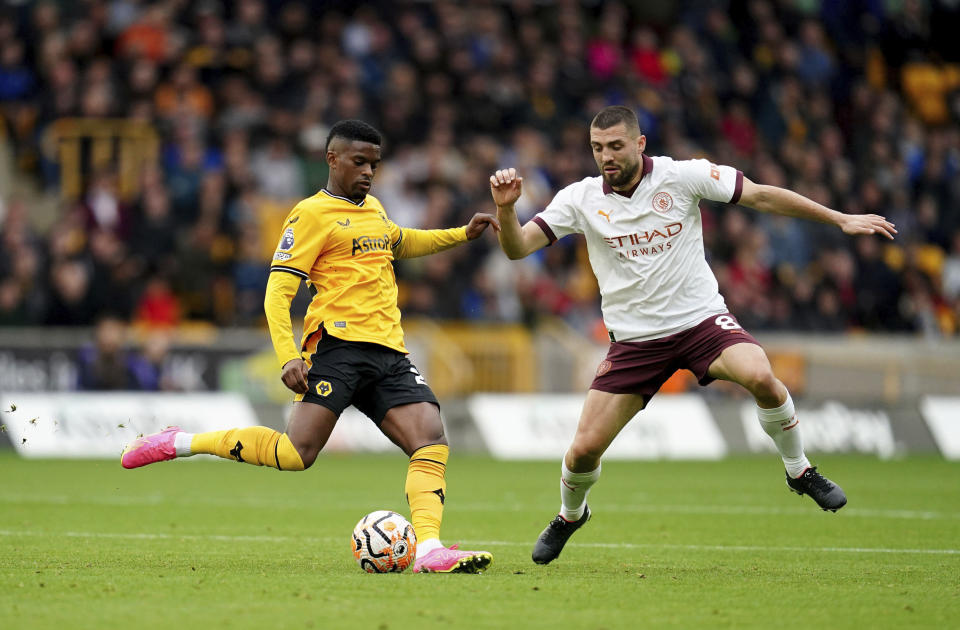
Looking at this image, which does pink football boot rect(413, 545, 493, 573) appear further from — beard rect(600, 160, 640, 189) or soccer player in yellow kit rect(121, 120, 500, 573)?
beard rect(600, 160, 640, 189)

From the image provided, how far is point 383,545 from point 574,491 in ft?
4.42

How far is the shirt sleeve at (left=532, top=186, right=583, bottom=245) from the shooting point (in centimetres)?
841

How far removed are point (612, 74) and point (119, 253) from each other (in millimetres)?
9387

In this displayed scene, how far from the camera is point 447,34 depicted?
913 inches

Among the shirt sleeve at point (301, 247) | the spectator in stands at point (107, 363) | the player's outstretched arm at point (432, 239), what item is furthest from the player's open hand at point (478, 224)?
the spectator in stands at point (107, 363)

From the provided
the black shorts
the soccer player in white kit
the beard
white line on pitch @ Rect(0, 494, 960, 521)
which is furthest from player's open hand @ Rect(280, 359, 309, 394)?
white line on pitch @ Rect(0, 494, 960, 521)

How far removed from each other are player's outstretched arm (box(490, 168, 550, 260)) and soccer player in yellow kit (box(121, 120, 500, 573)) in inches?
26.6

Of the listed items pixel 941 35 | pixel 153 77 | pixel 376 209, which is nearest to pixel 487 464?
pixel 153 77

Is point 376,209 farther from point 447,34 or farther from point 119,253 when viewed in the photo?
point 447,34

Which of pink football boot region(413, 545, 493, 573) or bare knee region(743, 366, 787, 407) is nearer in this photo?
pink football boot region(413, 545, 493, 573)

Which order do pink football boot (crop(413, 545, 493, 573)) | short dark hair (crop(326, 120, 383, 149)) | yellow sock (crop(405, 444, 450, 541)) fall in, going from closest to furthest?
pink football boot (crop(413, 545, 493, 573)), yellow sock (crop(405, 444, 450, 541)), short dark hair (crop(326, 120, 383, 149))

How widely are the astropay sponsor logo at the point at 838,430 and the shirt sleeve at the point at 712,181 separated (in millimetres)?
10639

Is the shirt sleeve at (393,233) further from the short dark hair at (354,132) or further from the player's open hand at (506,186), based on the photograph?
the player's open hand at (506,186)

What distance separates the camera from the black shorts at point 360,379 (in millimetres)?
7832
